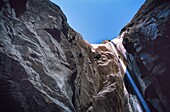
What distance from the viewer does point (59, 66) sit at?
9375 mm

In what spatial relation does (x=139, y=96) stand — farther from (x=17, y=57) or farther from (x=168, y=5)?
(x=17, y=57)

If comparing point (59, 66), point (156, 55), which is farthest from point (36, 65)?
point (156, 55)

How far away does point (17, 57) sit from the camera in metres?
6.87

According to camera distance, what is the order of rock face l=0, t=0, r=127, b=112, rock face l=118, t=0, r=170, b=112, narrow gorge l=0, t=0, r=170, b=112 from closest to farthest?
rock face l=0, t=0, r=127, b=112 → narrow gorge l=0, t=0, r=170, b=112 → rock face l=118, t=0, r=170, b=112

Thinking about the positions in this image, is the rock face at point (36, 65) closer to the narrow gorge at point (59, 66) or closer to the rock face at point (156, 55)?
the narrow gorge at point (59, 66)

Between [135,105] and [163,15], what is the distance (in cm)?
1059

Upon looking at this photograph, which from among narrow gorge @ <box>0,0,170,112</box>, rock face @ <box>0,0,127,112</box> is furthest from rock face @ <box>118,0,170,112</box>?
rock face @ <box>0,0,127,112</box>

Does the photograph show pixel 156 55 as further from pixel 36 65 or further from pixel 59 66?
pixel 36 65

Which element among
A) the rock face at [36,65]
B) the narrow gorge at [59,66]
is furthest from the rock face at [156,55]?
the rock face at [36,65]

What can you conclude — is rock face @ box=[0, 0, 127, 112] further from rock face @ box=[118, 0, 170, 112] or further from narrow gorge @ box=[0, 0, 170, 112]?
rock face @ box=[118, 0, 170, 112]

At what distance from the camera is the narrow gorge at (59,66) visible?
6.40 meters

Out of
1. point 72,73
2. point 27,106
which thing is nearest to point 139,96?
point 72,73

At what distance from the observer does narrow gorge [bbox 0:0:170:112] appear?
640 cm

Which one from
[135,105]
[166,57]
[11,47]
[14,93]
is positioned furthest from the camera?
[135,105]
